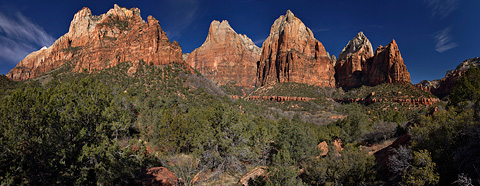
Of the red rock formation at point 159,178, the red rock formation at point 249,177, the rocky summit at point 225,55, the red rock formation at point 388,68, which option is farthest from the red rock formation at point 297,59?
the red rock formation at point 159,178

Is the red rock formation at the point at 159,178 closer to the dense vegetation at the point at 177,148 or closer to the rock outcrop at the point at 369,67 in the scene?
the dense vegetation at the point at 177,148

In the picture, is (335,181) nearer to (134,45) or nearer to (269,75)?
(134,45)

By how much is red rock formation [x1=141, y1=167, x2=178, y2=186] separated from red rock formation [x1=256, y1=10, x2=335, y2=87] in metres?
102

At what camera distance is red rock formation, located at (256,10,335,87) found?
109938mm

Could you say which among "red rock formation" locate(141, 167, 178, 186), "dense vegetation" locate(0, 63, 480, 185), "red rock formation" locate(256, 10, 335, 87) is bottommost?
"red rock formation" locate(141, 167, 178, 186)

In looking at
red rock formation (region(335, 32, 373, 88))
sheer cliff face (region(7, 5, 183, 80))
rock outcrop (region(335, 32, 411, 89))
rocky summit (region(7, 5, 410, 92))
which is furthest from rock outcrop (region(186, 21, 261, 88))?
sheer cliff face (region(7, 5, 183, 80))

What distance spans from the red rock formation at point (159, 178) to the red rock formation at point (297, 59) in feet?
336

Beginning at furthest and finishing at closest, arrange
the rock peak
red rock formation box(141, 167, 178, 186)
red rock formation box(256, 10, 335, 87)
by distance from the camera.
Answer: the rock peak → red rock formation box(256, 10, 335, 87) → red rock formation box(141, 167, 178, 186)

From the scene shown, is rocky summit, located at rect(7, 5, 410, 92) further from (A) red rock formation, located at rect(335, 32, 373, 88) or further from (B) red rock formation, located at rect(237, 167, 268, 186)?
(B) red rock formation, located at rect(237, 167, 268, 186)

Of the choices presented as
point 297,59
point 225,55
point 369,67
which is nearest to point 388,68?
point 369,67

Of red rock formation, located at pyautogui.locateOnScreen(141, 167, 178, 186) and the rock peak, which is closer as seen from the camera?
red rock formation, located at pyautogui.locateOnScreen(141, 167, 178, 186)

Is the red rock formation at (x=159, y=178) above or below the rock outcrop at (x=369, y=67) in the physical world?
below

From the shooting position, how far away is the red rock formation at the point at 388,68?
79.1 m

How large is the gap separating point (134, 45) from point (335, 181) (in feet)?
221
